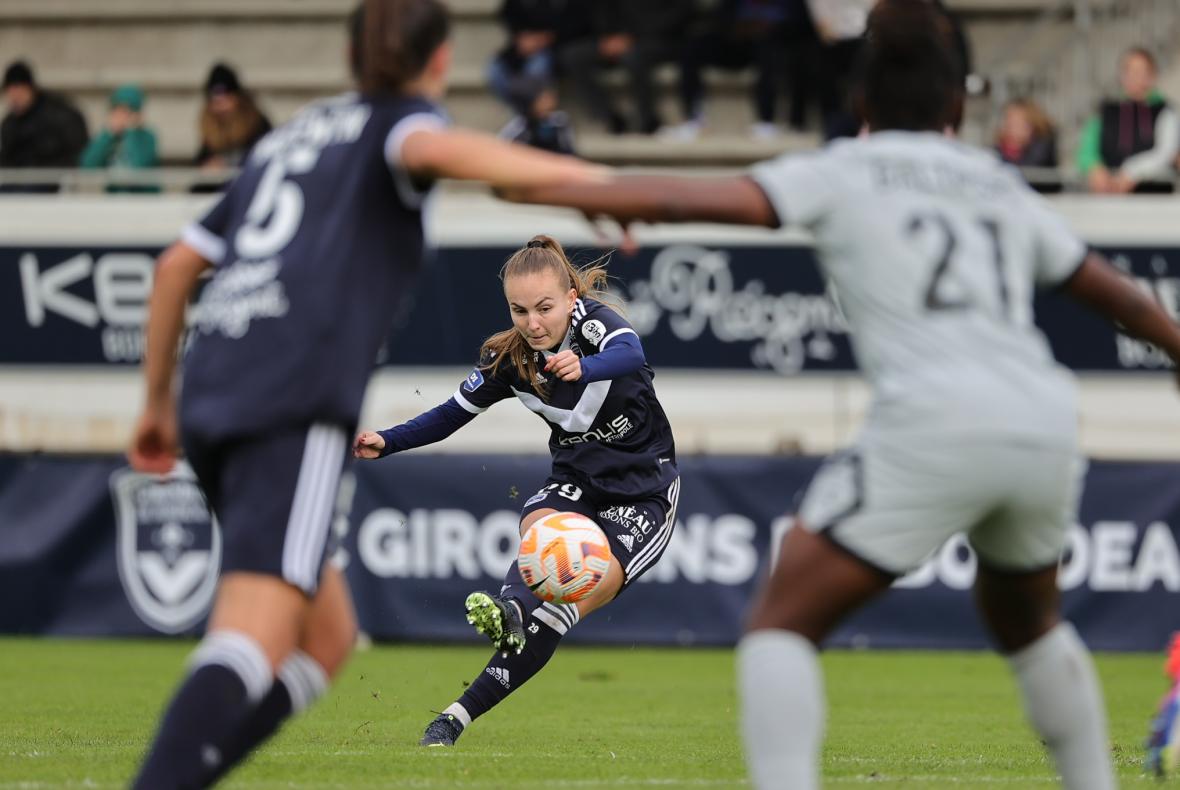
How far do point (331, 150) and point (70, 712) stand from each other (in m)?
5.52

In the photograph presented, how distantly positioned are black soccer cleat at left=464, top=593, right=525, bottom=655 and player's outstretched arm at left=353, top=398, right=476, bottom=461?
65cm

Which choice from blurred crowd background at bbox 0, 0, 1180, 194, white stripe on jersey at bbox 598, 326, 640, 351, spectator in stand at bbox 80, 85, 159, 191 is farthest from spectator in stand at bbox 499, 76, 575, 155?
white stripe on jersey at bbox 598, 326, 640, 351

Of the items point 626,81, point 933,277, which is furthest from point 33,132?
point 933,277

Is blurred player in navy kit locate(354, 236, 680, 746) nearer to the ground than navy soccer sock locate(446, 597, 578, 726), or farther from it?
farther from it

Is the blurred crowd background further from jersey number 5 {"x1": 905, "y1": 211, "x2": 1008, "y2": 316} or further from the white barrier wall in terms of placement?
jersey number 5 {"x1": 905, "y1": 211, "x2": 1008, "y2": 316}

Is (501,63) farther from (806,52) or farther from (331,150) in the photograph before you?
(331,150)

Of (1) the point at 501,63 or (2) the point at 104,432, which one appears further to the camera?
(1) the point at 501,63

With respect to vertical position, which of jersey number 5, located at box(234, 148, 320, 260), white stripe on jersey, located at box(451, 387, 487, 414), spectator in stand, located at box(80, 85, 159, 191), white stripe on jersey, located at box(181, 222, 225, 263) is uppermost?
jersey number 5, located at box(234, 148, 320, 260)

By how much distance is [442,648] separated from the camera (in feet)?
47.7

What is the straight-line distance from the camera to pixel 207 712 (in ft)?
13.6

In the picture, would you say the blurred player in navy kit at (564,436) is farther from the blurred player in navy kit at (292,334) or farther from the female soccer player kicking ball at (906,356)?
the female soccer player kicking ball at (906,356)

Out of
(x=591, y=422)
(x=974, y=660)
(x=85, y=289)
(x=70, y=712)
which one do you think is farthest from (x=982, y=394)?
(x=85, y=289)

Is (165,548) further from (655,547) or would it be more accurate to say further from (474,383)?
(655,547)

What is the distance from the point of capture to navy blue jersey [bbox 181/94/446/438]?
432cm
